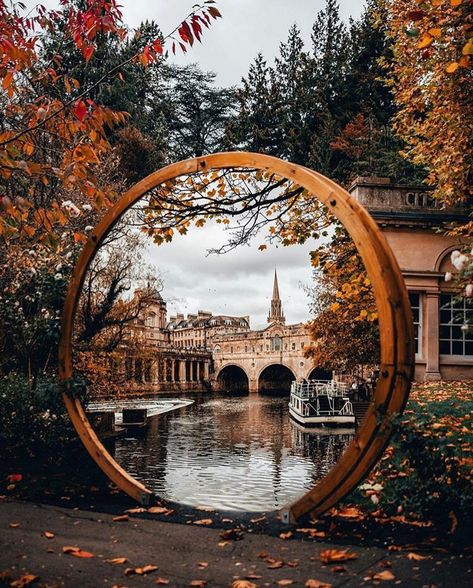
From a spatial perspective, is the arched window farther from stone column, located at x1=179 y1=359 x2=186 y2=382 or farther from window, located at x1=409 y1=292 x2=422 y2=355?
window, located at x1=409 y1=292 x2=422 y2=355

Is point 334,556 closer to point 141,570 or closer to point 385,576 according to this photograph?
point 385,576

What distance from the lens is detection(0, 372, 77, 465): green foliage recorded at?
757 centimetres

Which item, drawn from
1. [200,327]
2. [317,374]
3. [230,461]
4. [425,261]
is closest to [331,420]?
[425,261]

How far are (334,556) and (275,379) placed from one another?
255 ft

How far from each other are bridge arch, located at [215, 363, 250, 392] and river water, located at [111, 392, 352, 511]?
55.5 meters

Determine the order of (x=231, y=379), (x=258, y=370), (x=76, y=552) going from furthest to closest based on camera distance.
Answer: (x=231, y=379) < (x=258, y=370) < (x=76, y=552)

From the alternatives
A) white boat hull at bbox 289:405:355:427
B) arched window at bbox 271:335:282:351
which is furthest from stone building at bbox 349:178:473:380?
arched window at bbox 271:335:282:351

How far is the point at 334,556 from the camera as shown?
3920mm

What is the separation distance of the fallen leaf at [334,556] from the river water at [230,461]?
2.44 m

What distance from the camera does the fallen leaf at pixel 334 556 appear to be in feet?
12.8

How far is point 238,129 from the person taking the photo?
29.7m

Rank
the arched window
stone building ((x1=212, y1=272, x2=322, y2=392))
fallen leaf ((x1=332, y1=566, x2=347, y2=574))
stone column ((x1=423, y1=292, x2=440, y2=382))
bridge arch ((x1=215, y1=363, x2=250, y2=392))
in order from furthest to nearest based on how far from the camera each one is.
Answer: bridge arch ((x1=215, y1=363, x2=250, y2=392)) → the arched window → stone building ((x1=212, y1=272, x2=322, y2=392)) → stone column ((x1=423, y1=292, x2=440, y2=382)) → fallen leaf ((x1=332, y1=566, x2=347, y2=574))

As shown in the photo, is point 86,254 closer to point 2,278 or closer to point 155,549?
point 155,549

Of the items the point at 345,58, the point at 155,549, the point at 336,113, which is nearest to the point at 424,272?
the point at 155,549
